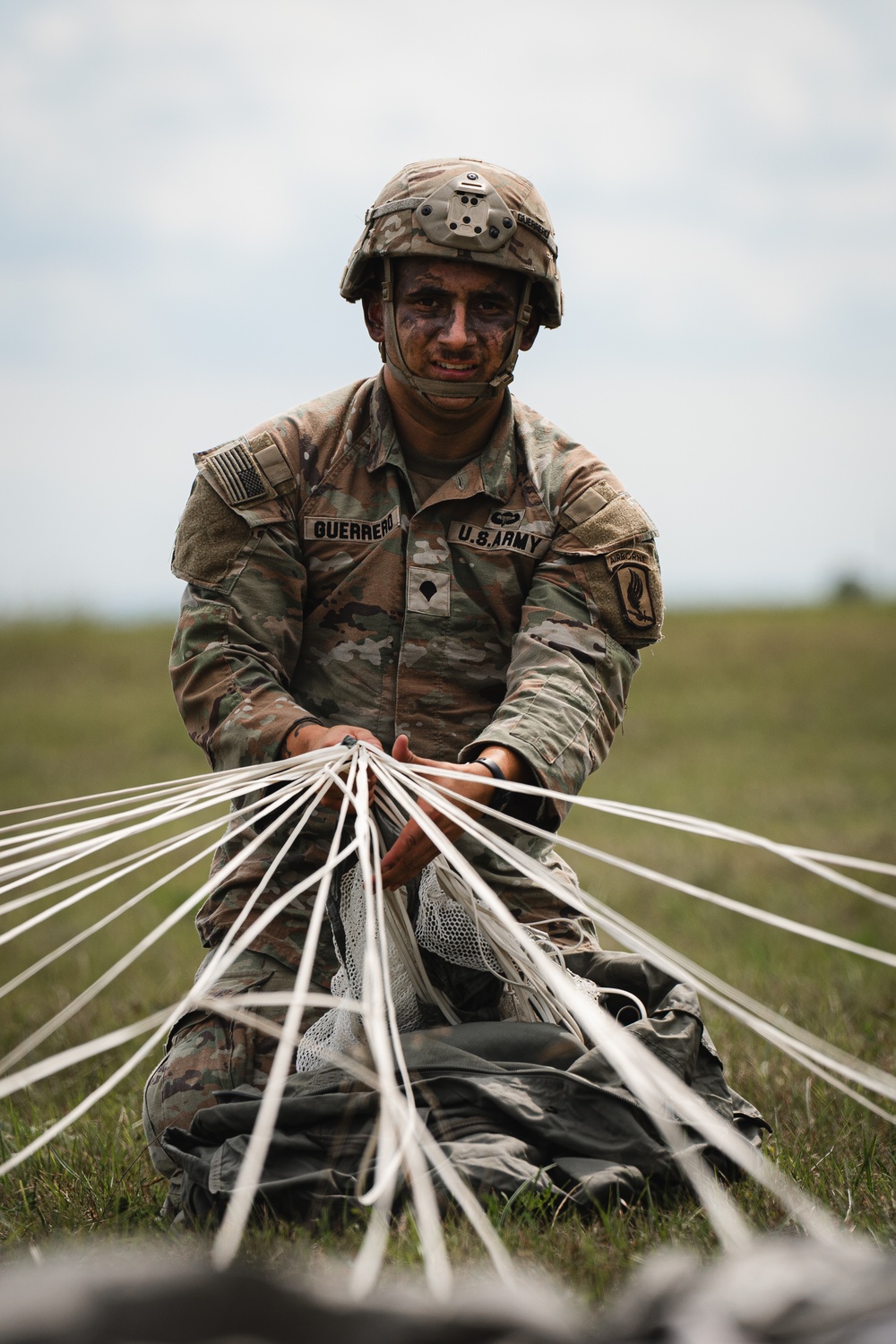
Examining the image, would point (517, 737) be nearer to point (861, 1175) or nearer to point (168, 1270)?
point (861, 1175)

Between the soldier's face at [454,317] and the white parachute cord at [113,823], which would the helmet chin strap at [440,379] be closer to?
the soldier's face at [454,317]

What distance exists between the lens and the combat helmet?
305 cm

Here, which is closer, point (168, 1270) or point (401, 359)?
point (168, 1270)

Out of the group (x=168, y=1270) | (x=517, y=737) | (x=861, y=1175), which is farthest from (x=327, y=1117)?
(x=168, y=1270)

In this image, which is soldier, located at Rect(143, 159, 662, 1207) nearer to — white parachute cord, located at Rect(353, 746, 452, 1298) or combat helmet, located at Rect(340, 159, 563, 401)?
combat helmet, located at Rect(340, 159, 563, 401)

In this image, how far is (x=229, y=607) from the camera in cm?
318

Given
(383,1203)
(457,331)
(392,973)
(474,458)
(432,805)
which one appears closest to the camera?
(383,1203)

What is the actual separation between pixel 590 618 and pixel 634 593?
12 cm

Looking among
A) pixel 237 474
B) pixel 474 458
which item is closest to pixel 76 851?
pixel 237 474

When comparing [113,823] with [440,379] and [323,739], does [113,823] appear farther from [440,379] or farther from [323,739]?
[440,379]

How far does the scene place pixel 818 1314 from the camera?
44.8 inches

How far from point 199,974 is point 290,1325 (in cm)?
171

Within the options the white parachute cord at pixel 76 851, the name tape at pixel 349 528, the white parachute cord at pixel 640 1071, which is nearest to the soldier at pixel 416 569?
the name tape at pixel 349 528

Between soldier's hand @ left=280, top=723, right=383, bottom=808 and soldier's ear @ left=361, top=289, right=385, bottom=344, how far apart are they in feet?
3.39
